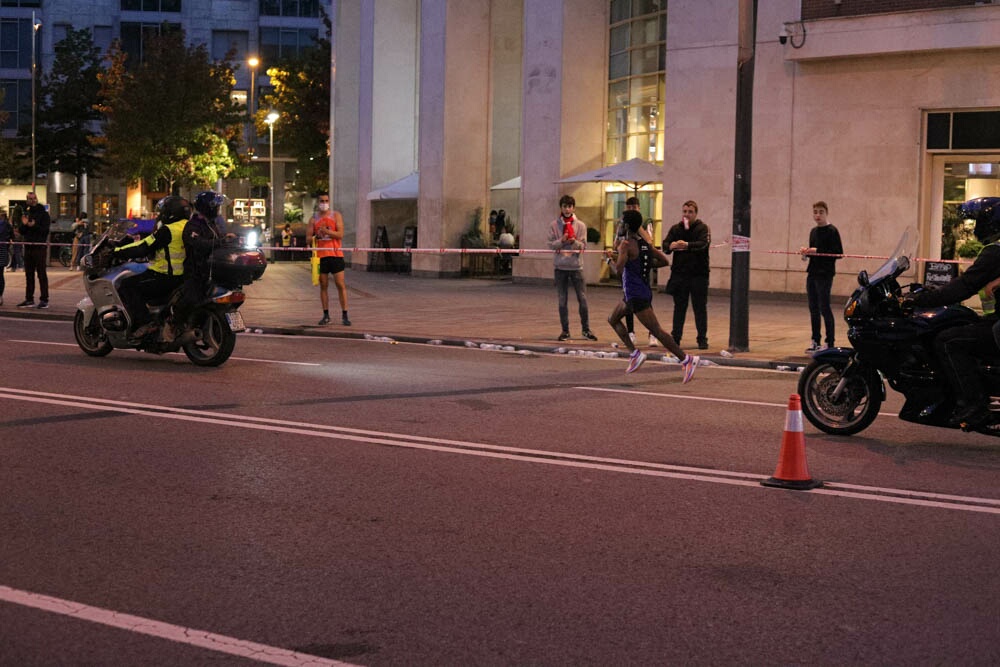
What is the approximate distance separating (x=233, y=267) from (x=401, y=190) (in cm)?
2486

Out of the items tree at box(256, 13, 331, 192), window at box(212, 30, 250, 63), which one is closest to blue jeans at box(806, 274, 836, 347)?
tree at box(256, 13, 331, 192)

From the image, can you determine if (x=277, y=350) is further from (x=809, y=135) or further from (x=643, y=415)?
(x=809, y=135)

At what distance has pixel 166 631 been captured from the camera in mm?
4898

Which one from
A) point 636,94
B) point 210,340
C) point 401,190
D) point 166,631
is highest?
point 636,94

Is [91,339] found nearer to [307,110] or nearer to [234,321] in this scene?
[234,321]

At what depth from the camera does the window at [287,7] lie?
2950 inches

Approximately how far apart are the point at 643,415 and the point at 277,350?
607 cm

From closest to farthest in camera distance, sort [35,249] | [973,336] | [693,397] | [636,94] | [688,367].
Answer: [973,336] → [693,397] → [688,367] → [35,249] → [636,94]

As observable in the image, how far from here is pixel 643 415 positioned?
1057 cm

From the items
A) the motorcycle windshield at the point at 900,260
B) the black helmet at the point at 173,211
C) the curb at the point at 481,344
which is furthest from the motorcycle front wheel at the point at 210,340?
the motorcycle windshield at the point at 900,260

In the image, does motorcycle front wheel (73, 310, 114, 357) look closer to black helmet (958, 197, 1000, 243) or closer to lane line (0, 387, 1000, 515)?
lane line (0, 387, 1000, 515)

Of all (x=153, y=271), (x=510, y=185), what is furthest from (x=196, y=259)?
(x=510, y=185)

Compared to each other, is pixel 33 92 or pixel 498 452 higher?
pixel 33 92

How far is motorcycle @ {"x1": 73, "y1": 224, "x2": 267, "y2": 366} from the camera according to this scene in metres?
13.2
